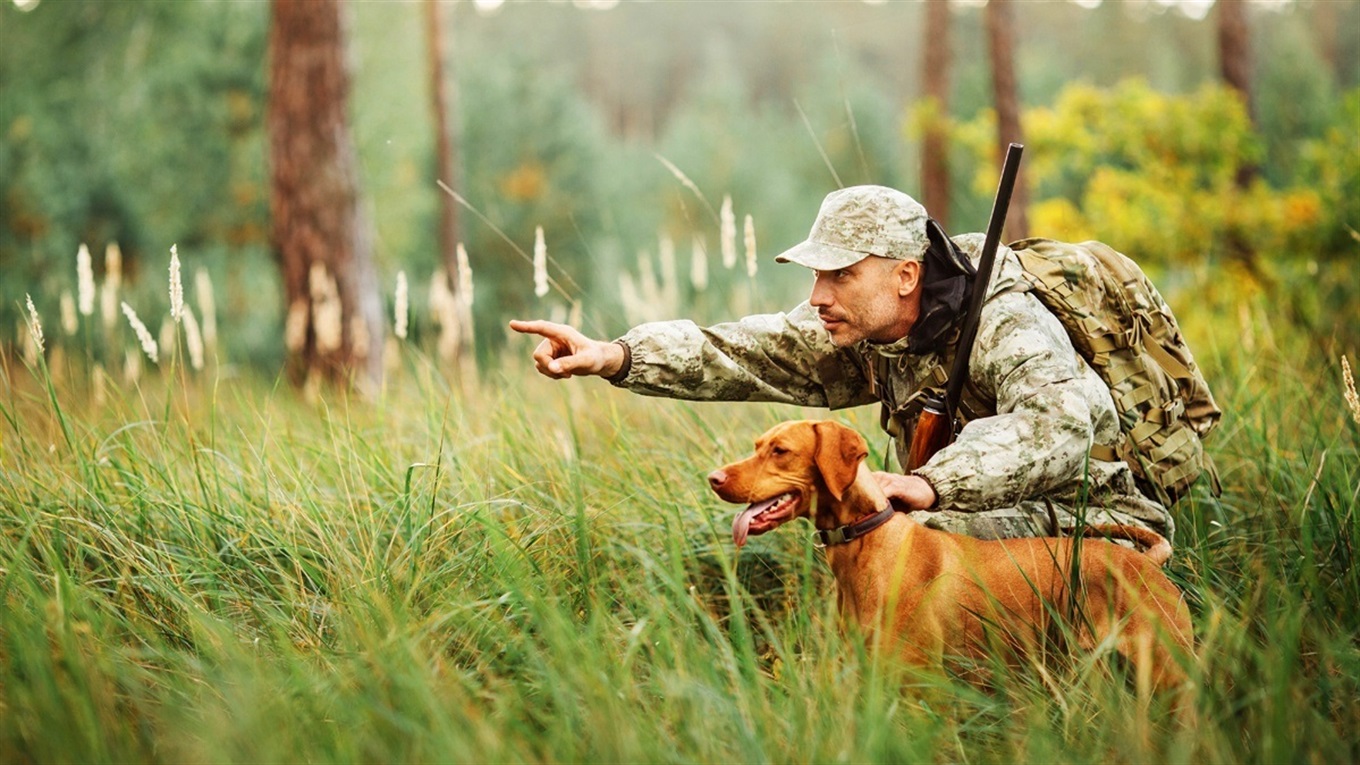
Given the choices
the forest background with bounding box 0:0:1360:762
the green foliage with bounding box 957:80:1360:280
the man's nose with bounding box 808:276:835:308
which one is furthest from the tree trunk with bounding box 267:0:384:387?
the green foliage with bounding box 957:80:1360:280

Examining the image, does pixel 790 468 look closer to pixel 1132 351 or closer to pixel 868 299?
pixel 868 299

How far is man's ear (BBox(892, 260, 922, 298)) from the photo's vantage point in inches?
134

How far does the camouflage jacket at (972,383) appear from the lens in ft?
10.1

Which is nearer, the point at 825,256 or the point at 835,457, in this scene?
the point at 835,457

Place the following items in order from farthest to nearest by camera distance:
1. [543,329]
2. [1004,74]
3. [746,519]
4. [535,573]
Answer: [1004,74], [543,329], [535,573], [746,519]

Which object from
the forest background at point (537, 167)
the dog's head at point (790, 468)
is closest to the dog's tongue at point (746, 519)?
the dog's head at point (790, 468)

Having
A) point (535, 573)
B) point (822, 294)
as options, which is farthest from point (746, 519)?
point (822, 294)

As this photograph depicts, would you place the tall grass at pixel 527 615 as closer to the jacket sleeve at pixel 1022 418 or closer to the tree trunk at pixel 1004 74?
the jacket sleeve at pixel 1022 418

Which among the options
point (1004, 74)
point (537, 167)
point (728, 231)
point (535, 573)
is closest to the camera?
point (535, 573)

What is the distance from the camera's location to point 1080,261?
3.56m

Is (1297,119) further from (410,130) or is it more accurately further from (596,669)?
(596,669)

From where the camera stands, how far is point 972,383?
351 centimetres

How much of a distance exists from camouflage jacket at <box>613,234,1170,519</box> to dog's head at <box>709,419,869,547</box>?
0.27 meters

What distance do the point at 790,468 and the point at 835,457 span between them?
0.12 m
